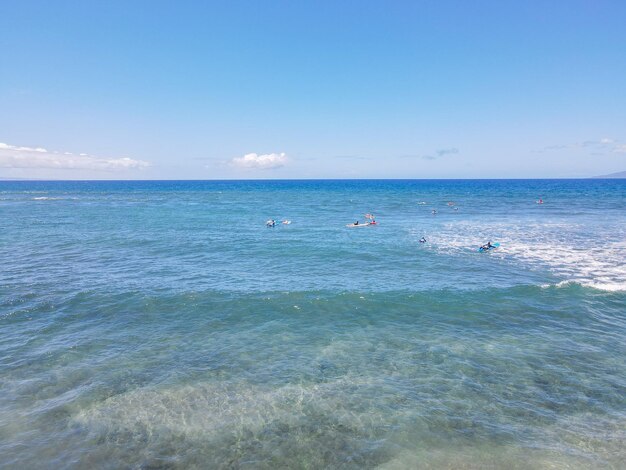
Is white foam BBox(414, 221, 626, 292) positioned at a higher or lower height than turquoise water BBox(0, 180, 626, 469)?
higher

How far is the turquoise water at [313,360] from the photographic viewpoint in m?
13.3

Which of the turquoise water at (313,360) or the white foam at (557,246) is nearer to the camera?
the turquoise water at (313,360)

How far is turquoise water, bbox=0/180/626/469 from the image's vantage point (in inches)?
525

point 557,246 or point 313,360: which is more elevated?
point 557,246

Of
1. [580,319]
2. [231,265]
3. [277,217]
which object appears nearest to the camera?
[580,319]

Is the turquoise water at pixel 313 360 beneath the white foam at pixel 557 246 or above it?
beneath

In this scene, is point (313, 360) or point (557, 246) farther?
point (557, 246)

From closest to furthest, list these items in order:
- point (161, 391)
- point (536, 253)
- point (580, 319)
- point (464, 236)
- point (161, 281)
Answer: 1. point (161, 391)
2. point (580, 319)
3. point (161, 281)
4. point (536, 253)
5. point (464, 236)

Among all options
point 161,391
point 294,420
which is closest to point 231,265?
point 161,391

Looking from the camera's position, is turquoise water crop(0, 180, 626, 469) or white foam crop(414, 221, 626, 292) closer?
turquoise water crop(0, 180, 626, 469)

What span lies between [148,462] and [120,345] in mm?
9799

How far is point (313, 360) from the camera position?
19141 millimetres

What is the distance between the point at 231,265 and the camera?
36938mm

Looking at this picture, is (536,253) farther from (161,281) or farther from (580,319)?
(161,281)
